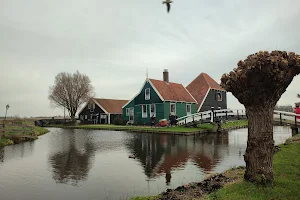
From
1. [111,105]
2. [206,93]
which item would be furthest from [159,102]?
[111,105]

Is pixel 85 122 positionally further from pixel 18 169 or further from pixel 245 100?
pixel 245 100

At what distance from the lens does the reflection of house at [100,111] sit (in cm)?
4706

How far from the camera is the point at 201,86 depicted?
41125mm

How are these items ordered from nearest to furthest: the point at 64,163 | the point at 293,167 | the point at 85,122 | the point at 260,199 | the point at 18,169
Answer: the point at 260,199, the point at 293,167, the point at 18,169, the point at 64,163, the point at 85,122

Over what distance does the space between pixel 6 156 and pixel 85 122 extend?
37.6 m

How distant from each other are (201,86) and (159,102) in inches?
406

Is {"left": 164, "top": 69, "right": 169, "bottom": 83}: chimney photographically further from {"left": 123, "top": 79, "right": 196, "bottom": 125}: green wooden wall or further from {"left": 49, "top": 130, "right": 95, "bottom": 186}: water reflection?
{"left": 49, "top": 130, "right": 95, "bottom": 186}: water reflection

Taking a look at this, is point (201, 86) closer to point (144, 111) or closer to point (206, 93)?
point (206, 93)

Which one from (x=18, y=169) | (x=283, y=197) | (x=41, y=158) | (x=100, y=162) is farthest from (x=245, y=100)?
(x=41, y=158)

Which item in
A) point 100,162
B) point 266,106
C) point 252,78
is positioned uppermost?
point 252,78

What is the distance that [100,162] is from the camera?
39.6 ft

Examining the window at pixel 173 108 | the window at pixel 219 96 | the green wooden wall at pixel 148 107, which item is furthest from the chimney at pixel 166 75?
the window at pixel 219 96

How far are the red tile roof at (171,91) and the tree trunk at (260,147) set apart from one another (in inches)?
1063

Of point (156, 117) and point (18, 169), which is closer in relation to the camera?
point (18, 169)
